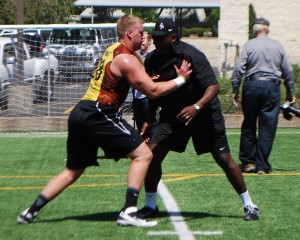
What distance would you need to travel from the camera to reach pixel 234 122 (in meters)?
18.4

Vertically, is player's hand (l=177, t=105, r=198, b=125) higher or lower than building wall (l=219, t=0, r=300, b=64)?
higher

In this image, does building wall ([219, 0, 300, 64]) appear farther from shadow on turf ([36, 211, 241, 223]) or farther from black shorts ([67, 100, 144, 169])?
black shorts ([67, 100, 144, 169])

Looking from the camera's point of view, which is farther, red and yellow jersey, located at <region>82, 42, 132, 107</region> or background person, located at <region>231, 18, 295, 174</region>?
background person, located at <region>231, 18, 295, 174</region>

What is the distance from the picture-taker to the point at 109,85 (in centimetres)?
780

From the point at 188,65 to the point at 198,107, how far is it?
390mm

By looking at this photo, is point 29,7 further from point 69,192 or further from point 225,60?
point 69,192

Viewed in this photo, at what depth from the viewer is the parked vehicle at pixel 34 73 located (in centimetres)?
1848

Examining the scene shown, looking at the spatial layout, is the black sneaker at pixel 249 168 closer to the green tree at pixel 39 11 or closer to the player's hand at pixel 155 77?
the player's hand at pixel 155 77

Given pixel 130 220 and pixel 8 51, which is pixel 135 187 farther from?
pixel 8 51

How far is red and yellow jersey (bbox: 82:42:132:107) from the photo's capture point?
779 cm

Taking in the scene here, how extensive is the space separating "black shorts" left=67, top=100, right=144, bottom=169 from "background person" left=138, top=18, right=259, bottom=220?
1.69 ft

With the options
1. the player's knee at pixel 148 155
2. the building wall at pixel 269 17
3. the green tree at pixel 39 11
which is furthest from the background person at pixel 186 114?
the green tree at pixel 39 11

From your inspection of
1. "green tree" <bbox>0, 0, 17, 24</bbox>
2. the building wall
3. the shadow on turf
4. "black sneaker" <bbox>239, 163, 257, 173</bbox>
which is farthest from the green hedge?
"green tree" <bbox>0, 0, 17, 24</bbox>

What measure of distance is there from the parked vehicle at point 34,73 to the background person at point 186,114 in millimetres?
10346
